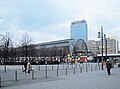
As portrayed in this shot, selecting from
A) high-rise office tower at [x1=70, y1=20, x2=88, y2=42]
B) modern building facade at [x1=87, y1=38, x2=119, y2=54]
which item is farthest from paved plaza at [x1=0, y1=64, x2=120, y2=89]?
high-rise office tower at [x1=70, y1=20, x2=88, y2=42]

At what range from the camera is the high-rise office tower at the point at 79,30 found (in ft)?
502

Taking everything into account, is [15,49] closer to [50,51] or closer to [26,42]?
[26,42]

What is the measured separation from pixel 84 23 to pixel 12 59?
240ft

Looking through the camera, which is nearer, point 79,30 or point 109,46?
point 109,46

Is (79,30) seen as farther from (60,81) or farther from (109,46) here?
(60,81)

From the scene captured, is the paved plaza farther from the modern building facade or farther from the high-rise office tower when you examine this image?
the high-rise office tower

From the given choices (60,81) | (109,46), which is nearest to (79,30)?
(109,46)

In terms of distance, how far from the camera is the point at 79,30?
159 metres

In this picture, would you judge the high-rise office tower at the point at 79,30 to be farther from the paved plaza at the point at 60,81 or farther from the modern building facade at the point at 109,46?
the paved plaza at the point at 60,81

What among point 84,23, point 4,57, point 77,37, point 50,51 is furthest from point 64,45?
point 4,57

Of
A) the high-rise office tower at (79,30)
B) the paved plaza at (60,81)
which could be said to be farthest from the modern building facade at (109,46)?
the paved plaza at (60,81)

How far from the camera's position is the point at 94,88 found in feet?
51.3

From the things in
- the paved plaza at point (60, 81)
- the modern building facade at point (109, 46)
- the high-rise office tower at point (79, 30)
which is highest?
the high-rise office tower at point (79, 30)

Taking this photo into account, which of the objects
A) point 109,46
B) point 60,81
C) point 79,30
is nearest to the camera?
point 60,81
